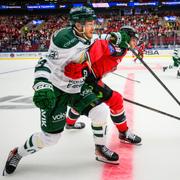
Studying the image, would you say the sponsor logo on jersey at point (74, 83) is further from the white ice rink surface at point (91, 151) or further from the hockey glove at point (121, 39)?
the white ice rink surface at point (91, 151)

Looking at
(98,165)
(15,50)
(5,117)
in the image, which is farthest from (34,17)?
(98,165)

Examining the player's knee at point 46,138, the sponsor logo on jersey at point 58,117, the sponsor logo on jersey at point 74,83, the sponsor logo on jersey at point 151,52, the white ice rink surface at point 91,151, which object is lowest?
the sponsor logo on jersey at point 151,52

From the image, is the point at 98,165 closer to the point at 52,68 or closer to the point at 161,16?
the point at 52,68

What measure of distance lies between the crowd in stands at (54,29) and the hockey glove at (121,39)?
14.2 m

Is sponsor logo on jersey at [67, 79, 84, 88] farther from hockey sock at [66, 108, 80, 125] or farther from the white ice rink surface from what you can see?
hockey sock at [66, 108, 80, 125]

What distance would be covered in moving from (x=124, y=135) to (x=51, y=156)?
0.77 metres

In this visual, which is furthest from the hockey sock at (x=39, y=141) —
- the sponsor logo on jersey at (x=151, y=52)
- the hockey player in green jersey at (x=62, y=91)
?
the sponsor logo on jersey at (x=151, y=52)

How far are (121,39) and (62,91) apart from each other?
66cm

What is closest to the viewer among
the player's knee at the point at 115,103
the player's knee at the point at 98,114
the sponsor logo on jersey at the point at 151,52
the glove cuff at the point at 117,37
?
the player's knee at the point at 98,114

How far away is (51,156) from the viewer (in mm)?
2938

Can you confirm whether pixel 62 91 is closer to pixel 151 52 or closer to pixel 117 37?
pixel 117 37

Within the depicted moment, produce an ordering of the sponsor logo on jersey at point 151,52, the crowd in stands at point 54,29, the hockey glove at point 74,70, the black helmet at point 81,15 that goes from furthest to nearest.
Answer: the crowd in stands at point 54,29, the sponsor logo on jersey at point 151,52, the hockey glove at point 74,70, the black helmet at point 81,15

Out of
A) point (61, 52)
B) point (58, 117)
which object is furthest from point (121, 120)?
point (61, 52)

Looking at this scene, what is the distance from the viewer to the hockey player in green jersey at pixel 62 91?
2.28 metres
